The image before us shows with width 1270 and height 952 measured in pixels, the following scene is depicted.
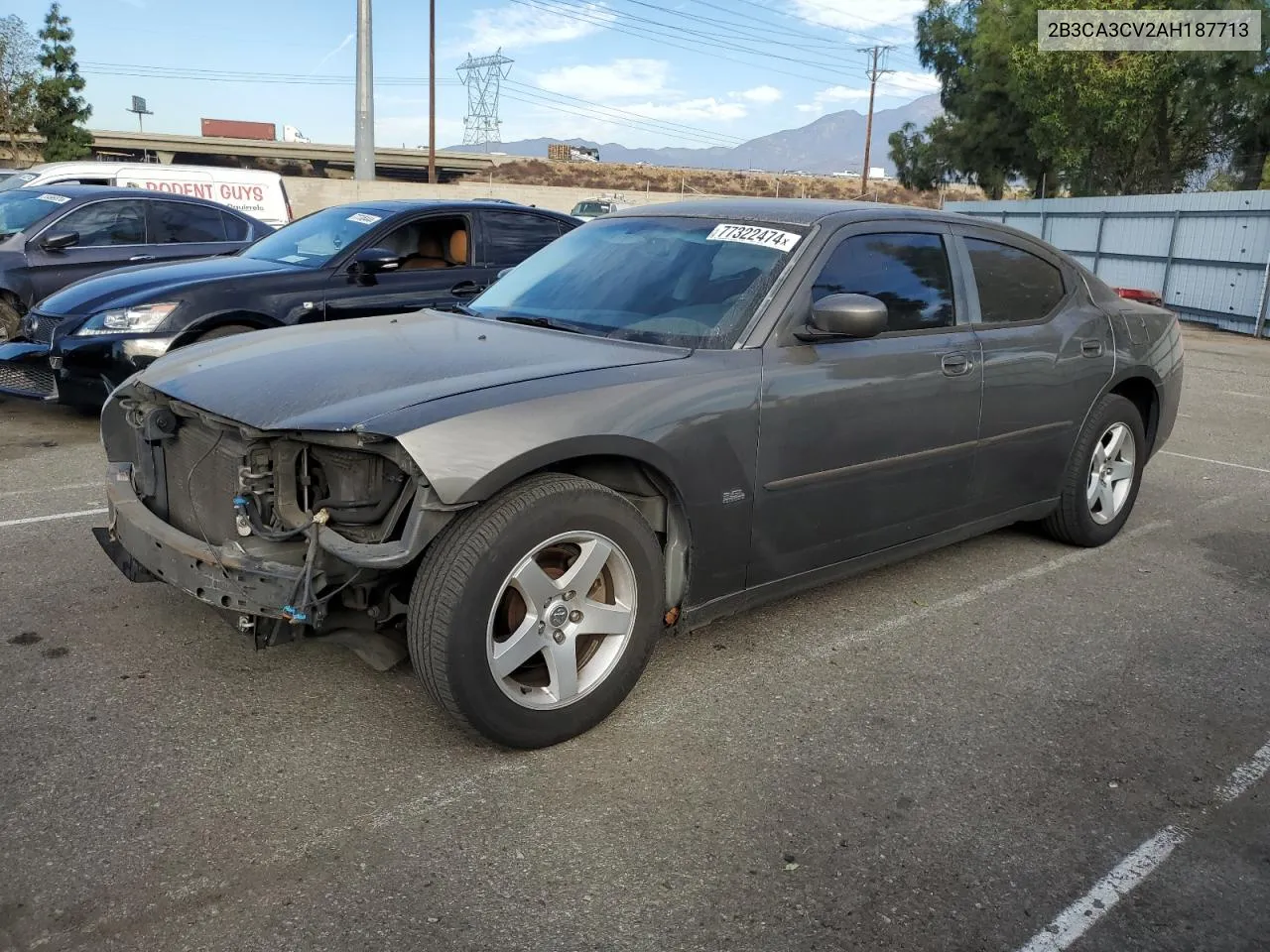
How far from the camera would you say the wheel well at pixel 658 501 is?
10.7 feet

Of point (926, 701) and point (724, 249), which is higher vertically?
point (724, 249)

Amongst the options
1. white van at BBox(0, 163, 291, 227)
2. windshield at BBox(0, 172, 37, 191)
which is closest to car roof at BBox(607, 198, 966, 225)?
white van at BBox(0, 163, 291, 227)

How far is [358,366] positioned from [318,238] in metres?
4.78

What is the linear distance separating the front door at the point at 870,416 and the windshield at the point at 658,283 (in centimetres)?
20

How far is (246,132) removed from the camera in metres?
98.3

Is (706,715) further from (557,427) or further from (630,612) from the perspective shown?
(557,427)

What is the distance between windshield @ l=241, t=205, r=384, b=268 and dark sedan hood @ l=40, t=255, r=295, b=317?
6.8 inches

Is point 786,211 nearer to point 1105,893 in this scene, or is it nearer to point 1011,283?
point 1011,283

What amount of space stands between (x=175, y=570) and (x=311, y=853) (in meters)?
→ 1.03

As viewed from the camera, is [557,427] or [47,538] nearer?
[557,427]

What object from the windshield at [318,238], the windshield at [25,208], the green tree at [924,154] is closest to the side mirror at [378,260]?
the windshield at [318,238]

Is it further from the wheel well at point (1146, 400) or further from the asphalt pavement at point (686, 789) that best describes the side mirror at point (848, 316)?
the wheel well at point (1146, 400)

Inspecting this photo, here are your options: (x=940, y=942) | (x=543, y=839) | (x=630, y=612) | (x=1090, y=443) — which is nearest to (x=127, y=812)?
(x=543, y=839)

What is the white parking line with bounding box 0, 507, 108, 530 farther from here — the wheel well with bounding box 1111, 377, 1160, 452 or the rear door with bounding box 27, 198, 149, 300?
the wheel well with bounding box 1111, 377, 1160, 452
